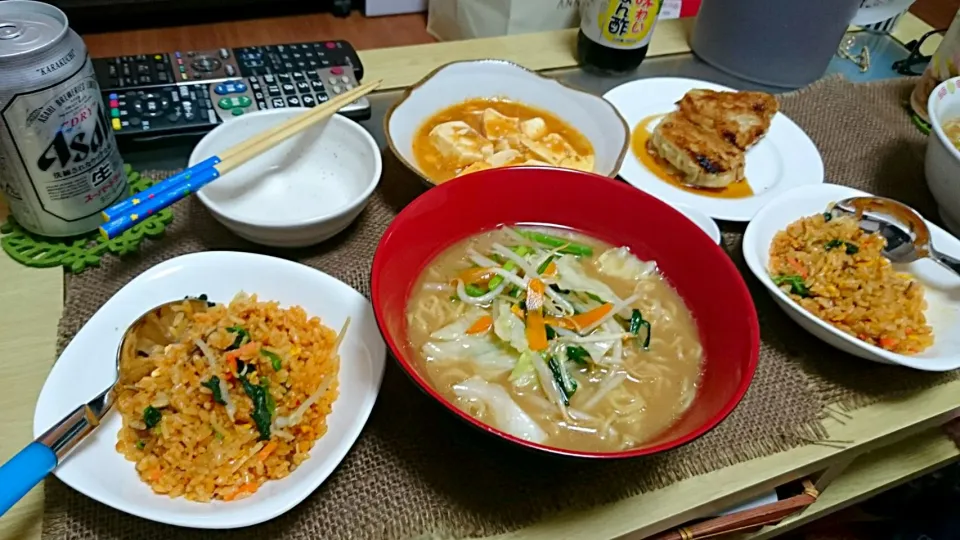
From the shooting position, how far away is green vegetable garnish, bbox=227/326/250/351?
81 cm

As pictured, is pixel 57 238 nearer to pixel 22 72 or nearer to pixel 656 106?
pixel 22 72

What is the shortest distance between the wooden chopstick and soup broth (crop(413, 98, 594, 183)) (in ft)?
0.46

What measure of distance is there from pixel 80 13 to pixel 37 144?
1.57 meters

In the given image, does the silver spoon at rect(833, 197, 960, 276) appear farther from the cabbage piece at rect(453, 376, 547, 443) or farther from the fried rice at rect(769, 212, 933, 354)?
the cabbage piece at rect(453, 376, 547, 443)

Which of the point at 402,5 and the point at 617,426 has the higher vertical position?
the point at 617,426

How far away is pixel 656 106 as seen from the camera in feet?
4.66

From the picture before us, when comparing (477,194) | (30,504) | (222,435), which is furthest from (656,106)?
(30,504)

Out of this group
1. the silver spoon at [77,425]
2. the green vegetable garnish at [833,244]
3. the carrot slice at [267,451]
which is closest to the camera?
the silver spoon at [77,425]

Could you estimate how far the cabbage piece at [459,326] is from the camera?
2.86 feet

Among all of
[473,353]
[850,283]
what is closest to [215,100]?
[473,353]

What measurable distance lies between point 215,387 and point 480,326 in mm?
315

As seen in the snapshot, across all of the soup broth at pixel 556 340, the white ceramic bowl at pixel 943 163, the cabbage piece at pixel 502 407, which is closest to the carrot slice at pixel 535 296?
the soup broth at pixel 556 340

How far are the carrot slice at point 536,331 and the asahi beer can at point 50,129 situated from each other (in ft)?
1.98

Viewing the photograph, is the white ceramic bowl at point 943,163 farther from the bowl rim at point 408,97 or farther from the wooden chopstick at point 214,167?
the wooden chopstick at point 214,167
